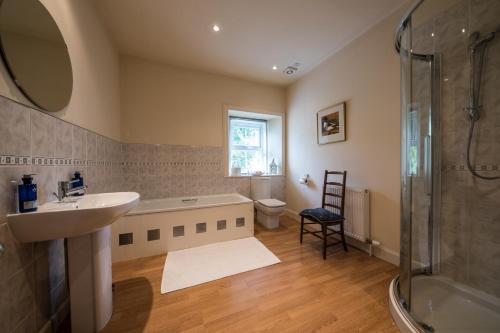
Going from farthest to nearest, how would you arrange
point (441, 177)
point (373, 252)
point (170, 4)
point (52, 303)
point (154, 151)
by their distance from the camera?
point (154, 151)
point (373, 252)
point (170, 4)
point (441, 177)
point (52, 303)

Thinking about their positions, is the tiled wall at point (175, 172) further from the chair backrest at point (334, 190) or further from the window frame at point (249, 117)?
the chair backrest at point (334, 190)

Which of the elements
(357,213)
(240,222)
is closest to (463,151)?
(357,213)

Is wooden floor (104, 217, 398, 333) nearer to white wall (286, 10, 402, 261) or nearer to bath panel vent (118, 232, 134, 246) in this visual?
bath panel vent (118, 232, 134, 246)

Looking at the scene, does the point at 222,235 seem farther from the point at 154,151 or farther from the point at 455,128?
the point at 455,128

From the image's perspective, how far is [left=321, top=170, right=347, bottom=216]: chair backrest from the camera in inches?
91.4

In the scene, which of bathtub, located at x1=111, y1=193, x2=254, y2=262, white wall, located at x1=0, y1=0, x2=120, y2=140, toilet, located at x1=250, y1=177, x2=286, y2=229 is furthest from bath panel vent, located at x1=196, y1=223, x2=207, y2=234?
white wall, located at x1=0, y1=0, x2=120, y2=140

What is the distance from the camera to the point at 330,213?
2166 mm

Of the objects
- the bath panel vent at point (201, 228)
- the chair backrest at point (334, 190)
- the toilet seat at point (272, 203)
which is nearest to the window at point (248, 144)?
the toilet seat at point (272, 203)

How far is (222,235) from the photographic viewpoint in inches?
95.4

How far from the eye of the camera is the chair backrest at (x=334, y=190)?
2.32 meters

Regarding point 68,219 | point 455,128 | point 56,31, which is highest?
point 56,31

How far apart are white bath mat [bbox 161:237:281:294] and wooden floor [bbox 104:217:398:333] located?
0.08 m

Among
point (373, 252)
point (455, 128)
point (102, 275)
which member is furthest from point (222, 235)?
point (455, 128)

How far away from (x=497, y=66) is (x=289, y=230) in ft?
8.41
